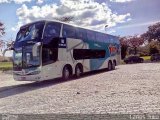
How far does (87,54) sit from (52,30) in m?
5.47

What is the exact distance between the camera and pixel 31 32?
18.2 metres

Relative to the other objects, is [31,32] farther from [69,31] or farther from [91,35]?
[91,35]

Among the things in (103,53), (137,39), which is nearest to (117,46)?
(103,53)

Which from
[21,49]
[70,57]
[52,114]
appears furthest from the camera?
[70,57]

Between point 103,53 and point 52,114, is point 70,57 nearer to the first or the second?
point 103,53

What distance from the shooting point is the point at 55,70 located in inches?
733

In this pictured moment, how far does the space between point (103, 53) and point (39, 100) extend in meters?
15.3

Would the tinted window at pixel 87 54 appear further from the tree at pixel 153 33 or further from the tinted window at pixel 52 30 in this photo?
the tree at pixel 153 33

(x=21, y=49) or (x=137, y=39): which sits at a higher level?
(x=137, y=39)

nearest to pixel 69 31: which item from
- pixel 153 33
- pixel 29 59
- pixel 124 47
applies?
pixel 29 59

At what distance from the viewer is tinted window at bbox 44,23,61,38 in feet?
Answer: 59.3

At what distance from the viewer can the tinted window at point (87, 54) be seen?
2146 cm

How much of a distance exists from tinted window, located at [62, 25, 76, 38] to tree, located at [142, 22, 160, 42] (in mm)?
49557

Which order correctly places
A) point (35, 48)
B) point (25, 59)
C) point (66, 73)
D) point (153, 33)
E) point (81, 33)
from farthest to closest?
point (153, 33) < point (81, 33) < point (66, 73) < point (25, 59) < point (35, 48)
